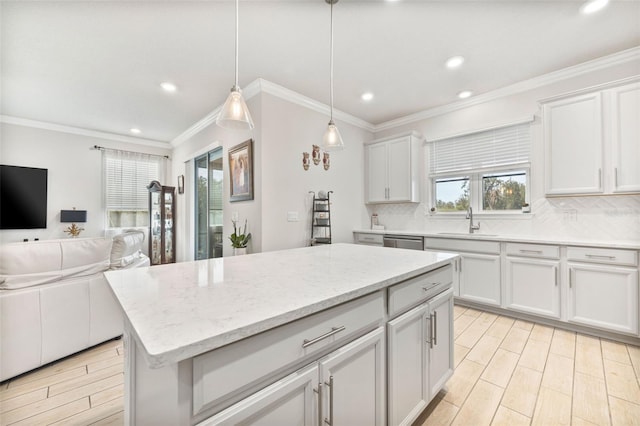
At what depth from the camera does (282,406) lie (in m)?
0.79

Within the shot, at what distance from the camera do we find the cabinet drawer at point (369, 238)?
3.98 m

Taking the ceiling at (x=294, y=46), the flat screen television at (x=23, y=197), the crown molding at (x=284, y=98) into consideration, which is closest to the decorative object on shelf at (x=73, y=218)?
the flat screen television at (x=23, y=197)

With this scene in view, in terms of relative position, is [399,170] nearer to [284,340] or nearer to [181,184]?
[284,340]

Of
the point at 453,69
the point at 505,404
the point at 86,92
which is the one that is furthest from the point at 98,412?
the point at 453,69

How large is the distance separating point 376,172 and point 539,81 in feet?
7.46

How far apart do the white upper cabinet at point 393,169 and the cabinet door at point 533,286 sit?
1.60 meters

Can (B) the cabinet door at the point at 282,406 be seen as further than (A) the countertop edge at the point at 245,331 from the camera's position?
Yes

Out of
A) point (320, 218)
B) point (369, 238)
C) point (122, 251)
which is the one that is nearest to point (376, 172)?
point (369, 238)

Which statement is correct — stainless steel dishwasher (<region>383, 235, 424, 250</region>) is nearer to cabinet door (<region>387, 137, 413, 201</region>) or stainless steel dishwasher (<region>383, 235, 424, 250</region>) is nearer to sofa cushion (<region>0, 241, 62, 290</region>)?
A: cabinet door (<region>387, 137, 413, 201</region>)

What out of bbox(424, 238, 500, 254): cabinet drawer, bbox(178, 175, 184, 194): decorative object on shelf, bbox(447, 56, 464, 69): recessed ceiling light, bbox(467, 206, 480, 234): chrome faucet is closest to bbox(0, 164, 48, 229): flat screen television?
bbox(178, 175, 184, 194): decorative object on shelf

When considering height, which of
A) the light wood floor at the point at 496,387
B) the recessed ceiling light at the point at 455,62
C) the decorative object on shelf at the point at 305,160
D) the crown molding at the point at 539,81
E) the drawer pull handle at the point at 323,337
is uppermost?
the recessed ceiling light at the point at 455,62

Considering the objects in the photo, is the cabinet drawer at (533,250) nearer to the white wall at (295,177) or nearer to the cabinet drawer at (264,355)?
the white wall at (295,177)

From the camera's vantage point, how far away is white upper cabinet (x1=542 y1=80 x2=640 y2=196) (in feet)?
8.02

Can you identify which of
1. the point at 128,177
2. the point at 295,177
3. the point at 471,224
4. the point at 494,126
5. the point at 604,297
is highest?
the point at 494,126
